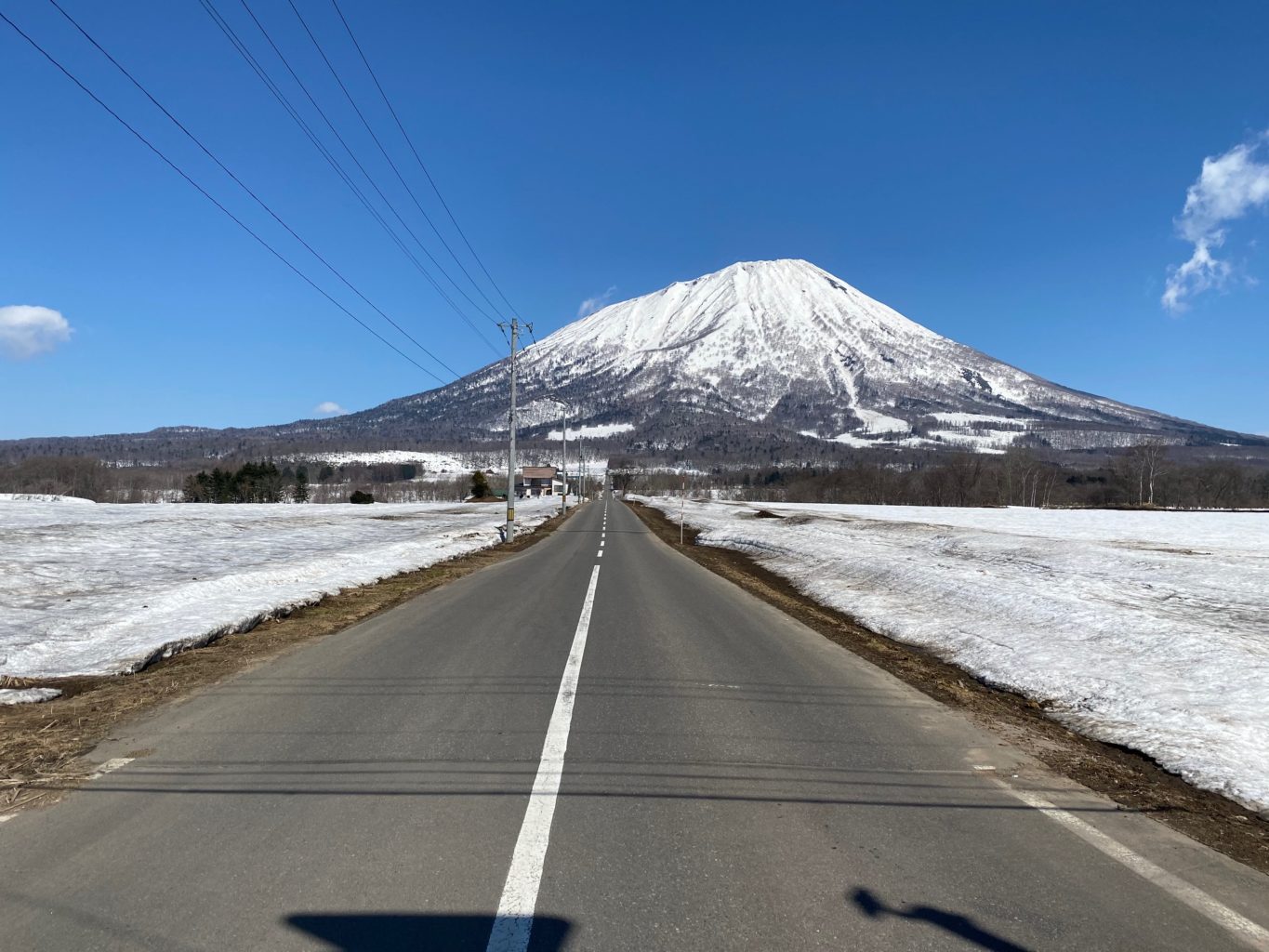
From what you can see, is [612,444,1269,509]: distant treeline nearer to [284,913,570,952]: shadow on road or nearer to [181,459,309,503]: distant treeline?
[181,459,309,503]: distant treeline

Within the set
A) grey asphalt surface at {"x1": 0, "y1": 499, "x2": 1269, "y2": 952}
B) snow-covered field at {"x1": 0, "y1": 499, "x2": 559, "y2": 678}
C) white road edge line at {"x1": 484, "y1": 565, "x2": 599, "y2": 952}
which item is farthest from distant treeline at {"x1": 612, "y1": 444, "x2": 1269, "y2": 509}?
white road edge line at {"x1": 484, "y1": 565, "x2": 599, "y2": 952}

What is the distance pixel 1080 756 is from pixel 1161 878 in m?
2.21

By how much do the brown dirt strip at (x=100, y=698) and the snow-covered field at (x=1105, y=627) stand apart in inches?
317

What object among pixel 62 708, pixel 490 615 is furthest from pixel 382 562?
pixel 62 708

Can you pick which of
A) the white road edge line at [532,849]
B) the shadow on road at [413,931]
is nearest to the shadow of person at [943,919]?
the shadow on road at [413,931]

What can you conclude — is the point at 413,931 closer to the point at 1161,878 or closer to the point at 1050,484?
the point at 1161,878

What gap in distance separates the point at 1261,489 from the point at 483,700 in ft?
453

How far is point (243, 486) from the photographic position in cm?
10694

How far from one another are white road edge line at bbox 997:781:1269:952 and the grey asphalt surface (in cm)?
5

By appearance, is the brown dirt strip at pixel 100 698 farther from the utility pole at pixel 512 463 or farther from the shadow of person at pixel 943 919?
the utility pole at pixel 512 463

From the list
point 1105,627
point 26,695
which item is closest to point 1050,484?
point 1105,627

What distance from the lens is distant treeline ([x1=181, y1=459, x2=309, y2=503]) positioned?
102625 millimetres

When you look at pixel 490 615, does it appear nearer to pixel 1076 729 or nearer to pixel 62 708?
pixel 62 708

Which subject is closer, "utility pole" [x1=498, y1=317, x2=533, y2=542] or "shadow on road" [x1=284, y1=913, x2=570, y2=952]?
"shadow on road" [x1=284, y1=913, x2=570, y2=952]
